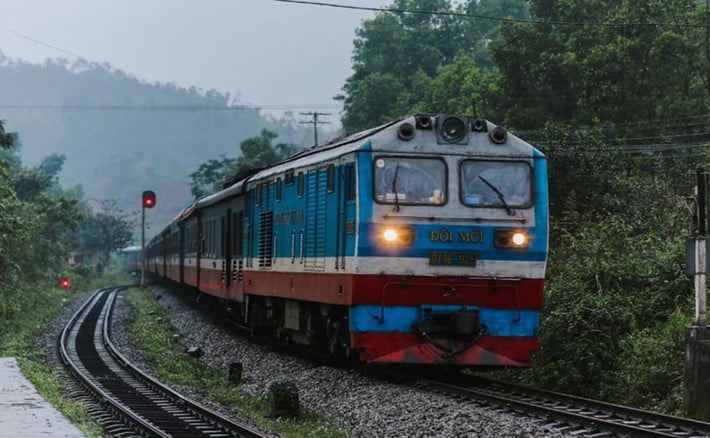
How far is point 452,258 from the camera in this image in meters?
13.8

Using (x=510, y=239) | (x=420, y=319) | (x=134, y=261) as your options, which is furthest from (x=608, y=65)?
(x=134, y=261)

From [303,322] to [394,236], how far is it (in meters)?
4.37

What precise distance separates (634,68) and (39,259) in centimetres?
2793

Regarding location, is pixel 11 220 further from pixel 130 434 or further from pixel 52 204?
pixel 52 204

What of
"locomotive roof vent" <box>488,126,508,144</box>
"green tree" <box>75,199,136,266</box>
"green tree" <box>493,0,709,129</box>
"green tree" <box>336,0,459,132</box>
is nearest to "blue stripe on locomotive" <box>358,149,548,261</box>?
"locomotive roof vent" <box>488,126,508,144</box>

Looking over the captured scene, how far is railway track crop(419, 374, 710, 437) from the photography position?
401 inches

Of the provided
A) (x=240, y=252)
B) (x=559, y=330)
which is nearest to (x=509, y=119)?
(x=240, y=252)

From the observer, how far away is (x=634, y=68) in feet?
124

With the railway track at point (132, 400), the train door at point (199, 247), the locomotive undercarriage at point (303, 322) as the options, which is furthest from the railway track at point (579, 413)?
the train door at point (199, 247)

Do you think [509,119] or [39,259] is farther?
[39,259]

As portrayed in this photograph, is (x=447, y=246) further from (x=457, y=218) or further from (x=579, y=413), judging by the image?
(x=579, y=413)

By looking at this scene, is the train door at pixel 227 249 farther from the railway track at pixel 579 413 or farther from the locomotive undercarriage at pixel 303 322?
the railway track at pixel 579 413

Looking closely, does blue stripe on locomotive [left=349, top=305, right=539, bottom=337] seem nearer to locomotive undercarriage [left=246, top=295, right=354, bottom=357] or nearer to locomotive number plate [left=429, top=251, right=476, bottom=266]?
locomotive number plate [left=429, top=251, right=476, bottom=266]

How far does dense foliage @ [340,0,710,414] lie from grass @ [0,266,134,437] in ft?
23.1
